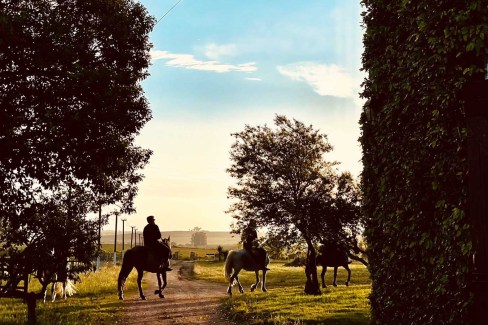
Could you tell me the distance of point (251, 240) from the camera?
79.2 feet

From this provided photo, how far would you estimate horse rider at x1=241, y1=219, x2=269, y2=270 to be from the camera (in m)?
22.6

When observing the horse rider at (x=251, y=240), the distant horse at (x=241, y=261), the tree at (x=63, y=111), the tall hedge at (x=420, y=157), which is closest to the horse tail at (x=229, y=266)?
the distant horse at (x=241, y=261)

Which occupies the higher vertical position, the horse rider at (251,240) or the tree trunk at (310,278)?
the horse rider at (251,240)

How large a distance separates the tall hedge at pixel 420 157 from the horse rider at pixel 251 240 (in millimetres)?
12307

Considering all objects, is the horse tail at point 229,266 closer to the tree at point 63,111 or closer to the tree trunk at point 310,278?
the tree trunk at point 310,278

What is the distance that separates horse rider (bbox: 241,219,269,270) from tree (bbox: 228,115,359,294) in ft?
1.15

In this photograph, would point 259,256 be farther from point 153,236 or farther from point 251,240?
point 153,236

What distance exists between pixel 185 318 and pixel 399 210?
948cm

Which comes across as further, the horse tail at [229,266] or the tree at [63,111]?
the horse tail at [229,266]

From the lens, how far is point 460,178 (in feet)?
22.4

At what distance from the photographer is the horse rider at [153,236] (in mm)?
20938

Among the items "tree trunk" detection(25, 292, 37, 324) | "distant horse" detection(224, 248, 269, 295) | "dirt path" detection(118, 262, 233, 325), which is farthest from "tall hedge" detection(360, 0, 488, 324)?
"distant horse" detection(224, 248, 269, 295)

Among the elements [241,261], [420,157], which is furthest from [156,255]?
[420,157]

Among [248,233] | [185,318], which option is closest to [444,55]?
[185,318]
